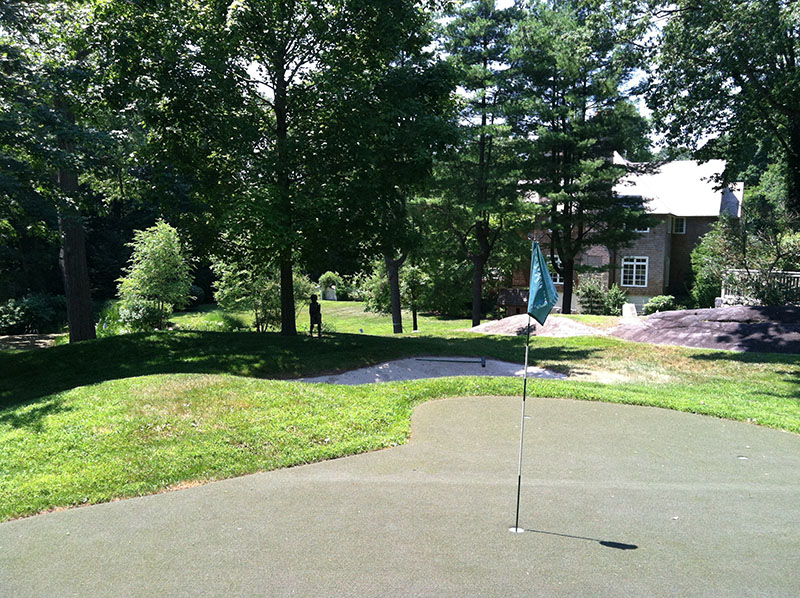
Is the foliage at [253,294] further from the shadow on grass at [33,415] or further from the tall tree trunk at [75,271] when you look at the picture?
the shadow on grass at [33,415]

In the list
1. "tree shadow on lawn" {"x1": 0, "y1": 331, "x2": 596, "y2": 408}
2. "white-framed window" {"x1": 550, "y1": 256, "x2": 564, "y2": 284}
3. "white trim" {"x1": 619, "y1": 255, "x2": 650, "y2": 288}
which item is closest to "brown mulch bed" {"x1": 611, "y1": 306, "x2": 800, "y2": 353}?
"tree shadow on lawn" {"x1": 0, "y1": 331, "x2": 596, "y2": 408}

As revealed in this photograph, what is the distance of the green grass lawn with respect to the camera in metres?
6.59

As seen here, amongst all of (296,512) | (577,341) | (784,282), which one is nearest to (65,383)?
(296,512)

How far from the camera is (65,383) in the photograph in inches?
460

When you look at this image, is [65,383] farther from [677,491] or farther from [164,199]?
[677,491]

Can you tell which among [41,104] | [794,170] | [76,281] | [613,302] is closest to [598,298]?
[613,302]

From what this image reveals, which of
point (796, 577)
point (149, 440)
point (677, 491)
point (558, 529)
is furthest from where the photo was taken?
point (149, 440)

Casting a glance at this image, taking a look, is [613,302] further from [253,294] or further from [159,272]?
[159,272]

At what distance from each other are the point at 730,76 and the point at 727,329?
24.1 ft

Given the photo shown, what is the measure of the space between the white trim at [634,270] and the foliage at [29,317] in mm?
34293

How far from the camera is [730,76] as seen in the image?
16172 mm

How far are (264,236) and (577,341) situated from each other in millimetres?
10286

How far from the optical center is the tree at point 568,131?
23.7m

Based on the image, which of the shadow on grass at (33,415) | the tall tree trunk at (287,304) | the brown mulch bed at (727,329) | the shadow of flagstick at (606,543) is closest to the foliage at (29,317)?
the tall tree trunk at (287,304)
